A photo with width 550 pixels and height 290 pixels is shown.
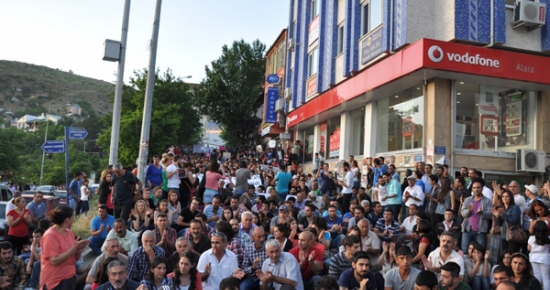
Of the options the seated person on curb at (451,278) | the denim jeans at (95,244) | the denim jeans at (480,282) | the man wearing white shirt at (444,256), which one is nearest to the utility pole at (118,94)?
the denim jeans at (95,244)

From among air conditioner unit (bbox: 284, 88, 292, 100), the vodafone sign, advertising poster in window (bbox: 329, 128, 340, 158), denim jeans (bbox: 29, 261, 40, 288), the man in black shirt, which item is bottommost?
denim jeans (bbox: 29, 261, 40, 288)

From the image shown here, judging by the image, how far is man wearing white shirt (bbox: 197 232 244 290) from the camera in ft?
23.6

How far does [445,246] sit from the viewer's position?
7.54m

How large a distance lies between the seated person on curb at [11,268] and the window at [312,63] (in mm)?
19996

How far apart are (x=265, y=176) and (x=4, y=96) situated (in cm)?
15280

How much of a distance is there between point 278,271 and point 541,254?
4425 mm

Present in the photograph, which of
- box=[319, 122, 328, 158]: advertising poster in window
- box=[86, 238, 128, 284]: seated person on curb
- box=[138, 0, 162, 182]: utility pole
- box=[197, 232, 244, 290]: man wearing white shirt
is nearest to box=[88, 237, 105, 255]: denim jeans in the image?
box=[86, 238, 128, 284]: seated person on curb

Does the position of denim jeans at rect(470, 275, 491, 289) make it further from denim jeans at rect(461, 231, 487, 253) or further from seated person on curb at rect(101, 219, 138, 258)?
seated person on curb at rect(101, 219, 138, 258)

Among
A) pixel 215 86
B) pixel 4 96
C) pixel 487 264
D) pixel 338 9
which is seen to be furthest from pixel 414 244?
pixel 4 96

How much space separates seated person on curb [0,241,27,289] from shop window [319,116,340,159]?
1744 centimetres

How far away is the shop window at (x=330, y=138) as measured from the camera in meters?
24.4

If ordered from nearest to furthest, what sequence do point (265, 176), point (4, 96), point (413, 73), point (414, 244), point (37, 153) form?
1. point (414, 244)
2. point (413, 73)
3. point (265, 176)
4. point (37, 153)
5. point (4, 96)

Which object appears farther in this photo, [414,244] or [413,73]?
[413,73]

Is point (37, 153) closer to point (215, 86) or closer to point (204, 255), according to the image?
point (215, 86)
